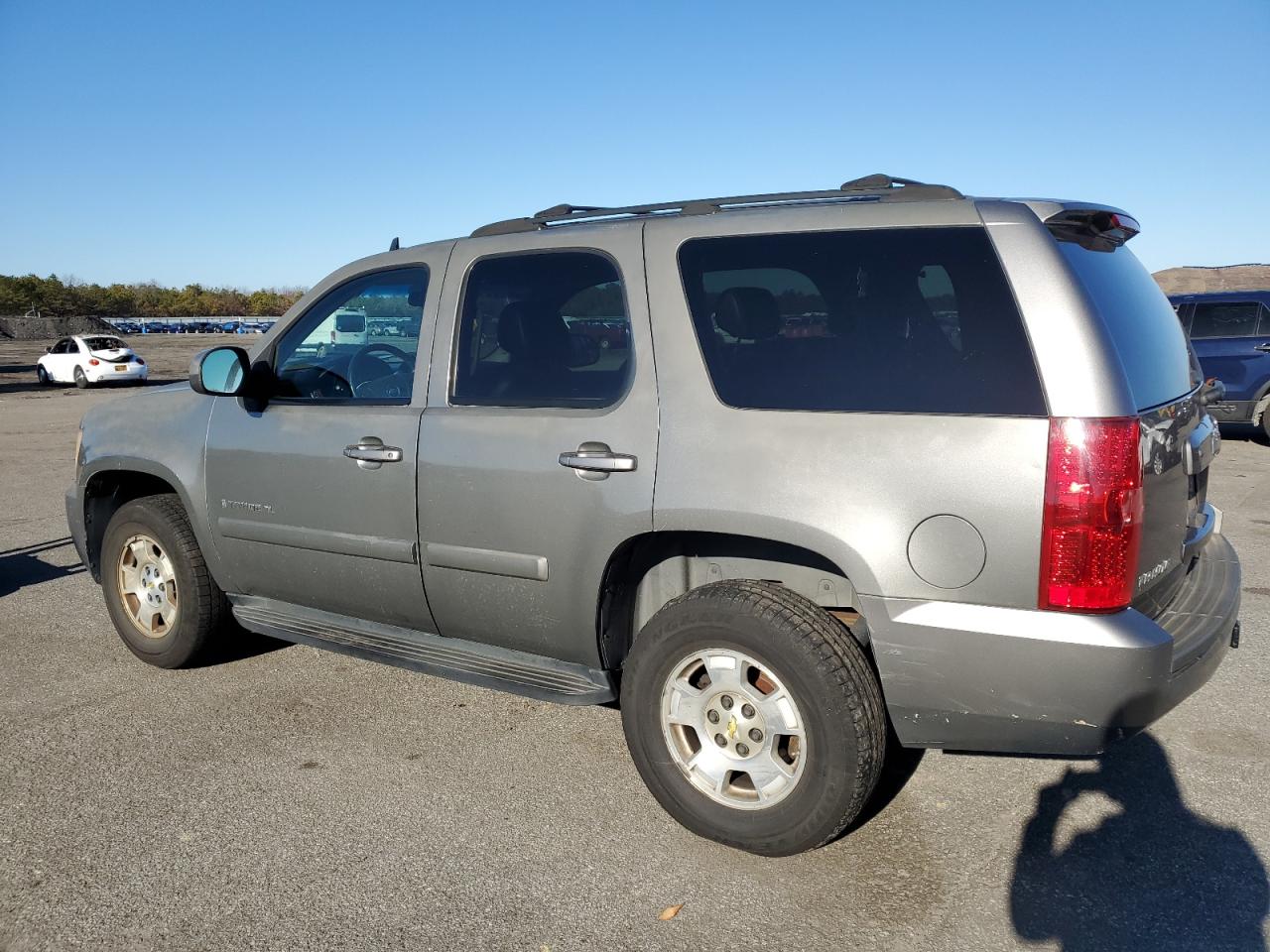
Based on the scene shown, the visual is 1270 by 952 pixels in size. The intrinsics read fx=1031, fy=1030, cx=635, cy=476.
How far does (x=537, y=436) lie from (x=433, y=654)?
39.6 inches

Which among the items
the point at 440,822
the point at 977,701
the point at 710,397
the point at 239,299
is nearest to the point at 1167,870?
the point at 977,701

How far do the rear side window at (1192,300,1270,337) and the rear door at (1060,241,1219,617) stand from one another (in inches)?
459

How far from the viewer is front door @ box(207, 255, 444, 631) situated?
12.8 feet

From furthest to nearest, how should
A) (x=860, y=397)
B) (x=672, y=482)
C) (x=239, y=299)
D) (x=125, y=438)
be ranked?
(x=239, y=299)
(x=125, y=438)
(x=672, y=482)
(x=860, y=397)

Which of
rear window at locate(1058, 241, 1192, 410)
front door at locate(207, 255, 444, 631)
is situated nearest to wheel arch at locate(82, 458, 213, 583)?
front door at locate(207, 255, 444, 631)

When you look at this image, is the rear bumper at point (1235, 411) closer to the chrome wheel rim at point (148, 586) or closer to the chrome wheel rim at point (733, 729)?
the chrome wheel rim at point (733, 729)

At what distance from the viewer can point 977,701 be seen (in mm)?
2830

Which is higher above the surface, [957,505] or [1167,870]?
[957,505]

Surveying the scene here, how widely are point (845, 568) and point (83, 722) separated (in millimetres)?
3259

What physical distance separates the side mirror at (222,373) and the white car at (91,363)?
2562 cm

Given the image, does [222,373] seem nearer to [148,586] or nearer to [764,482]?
[148,586]

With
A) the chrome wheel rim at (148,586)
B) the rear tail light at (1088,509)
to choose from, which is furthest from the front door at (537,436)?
the chrome wheel rim at (148,586)

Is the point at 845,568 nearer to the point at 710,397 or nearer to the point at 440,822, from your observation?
the point at 710,397

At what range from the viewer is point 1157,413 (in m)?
2.91
